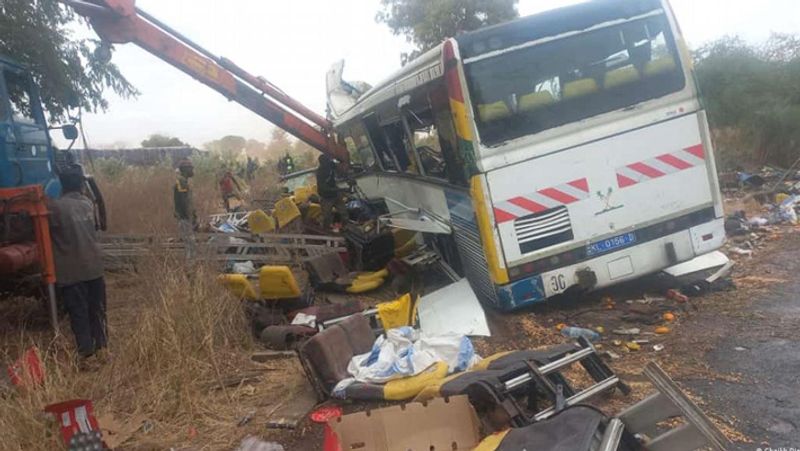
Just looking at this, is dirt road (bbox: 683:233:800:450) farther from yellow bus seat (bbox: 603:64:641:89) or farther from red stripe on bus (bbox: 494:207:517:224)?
yellow bus seat (bbox: 603:64:641:89)

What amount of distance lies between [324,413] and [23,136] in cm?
478

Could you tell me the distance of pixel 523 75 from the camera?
4984mm

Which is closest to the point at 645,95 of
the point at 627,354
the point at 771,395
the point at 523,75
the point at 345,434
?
the point at 523,75

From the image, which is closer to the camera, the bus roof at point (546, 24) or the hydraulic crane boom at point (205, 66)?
the bus roof at point (546, 24)

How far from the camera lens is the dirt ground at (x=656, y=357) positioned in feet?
11.2

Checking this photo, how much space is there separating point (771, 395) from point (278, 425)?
2990 millimetres

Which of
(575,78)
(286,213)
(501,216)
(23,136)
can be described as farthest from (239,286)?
(286,213)

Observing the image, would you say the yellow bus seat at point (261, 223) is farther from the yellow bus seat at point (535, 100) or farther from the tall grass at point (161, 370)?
the yellow bus seat at point (535, 100)

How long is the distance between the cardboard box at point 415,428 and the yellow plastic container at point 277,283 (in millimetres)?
2718

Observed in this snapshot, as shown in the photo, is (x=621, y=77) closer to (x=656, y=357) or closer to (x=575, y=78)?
(x=575, y=78)

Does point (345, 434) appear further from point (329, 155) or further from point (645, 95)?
point (329, 155)

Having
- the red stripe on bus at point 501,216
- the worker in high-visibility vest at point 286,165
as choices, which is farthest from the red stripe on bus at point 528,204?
the worker in high-visibility vest at point 286,165

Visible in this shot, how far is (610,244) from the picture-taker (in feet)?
17.0

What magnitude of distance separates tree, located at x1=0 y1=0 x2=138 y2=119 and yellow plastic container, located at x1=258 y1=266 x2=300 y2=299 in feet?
12.9
